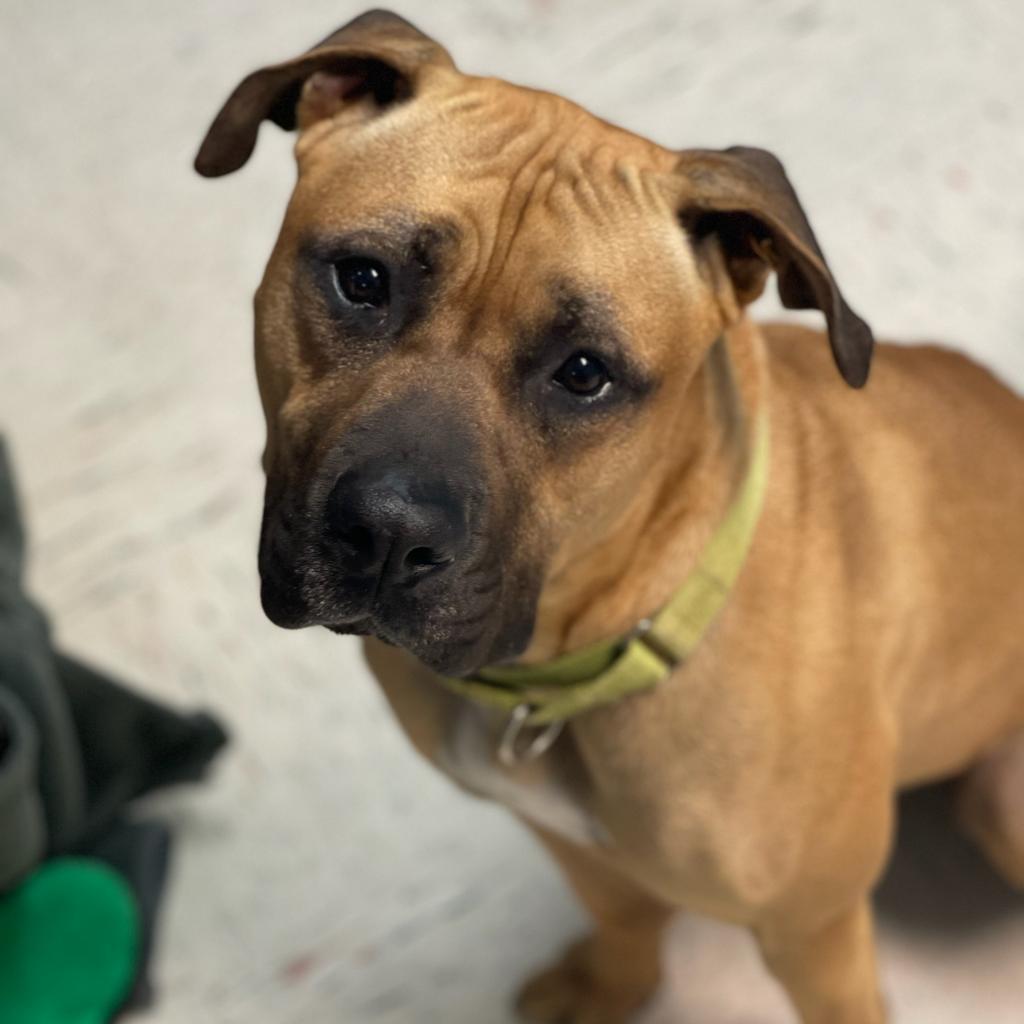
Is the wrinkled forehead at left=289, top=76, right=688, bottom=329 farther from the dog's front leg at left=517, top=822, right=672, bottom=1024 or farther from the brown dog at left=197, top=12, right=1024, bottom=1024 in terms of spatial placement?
the dog's front leg at left=517, top=822, right=672, bottom=1024

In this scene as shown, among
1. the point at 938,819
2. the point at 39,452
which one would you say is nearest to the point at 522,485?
the point at 938,819

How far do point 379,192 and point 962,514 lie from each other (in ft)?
2.45

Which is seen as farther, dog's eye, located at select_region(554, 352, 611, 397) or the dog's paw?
the dog's paw

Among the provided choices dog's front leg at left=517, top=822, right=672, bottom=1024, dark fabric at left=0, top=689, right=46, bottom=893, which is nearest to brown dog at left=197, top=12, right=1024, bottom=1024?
dog's front leg at left=517, top=822, right=672, bottom=1024

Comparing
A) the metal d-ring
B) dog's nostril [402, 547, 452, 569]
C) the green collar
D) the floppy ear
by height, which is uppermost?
the floppy ear

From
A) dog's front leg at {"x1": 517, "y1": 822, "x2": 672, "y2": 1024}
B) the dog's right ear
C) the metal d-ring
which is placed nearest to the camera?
the dog's right ear

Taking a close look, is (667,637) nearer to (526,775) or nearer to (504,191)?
(526,775)

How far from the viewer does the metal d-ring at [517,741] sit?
4.67ft

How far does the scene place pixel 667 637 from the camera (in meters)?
1.34

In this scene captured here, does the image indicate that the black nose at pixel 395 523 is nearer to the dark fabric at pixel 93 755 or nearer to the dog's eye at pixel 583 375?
the dog's eye at pixel 583 375

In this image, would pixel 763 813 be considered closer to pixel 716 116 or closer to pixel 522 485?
pixel 522 485

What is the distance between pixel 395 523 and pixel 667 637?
13.7 inches

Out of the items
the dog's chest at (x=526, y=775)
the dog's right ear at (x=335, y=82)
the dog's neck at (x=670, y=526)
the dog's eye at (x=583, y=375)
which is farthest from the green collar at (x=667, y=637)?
the dog's right ear at (x=335, y=82)

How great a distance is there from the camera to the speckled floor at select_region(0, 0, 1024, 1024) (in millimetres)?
2027
